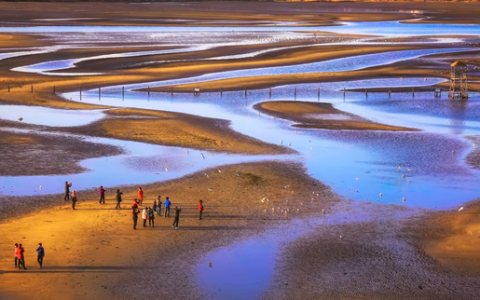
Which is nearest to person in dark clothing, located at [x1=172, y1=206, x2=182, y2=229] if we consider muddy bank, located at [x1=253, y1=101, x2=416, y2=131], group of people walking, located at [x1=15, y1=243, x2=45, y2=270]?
group of people walking, located at [x1=15, y1=243, x2=45, y2=270]

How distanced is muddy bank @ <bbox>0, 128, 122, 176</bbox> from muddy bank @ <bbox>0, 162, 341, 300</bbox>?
486 cm

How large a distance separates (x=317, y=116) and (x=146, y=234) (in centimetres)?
2627

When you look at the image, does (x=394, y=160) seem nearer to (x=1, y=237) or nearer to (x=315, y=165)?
(x=315, y=165)

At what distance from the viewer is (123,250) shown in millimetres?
22547

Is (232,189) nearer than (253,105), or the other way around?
(232,189)

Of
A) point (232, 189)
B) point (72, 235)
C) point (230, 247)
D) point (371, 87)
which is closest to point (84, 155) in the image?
point (232, 189)

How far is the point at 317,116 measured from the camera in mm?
48344

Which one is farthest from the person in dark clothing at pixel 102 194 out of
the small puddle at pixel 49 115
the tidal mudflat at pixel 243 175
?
the small puddle at pixel 49 115

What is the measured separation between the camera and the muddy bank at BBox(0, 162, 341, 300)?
19969 mm

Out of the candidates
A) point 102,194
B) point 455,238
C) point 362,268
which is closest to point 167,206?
point 102,194

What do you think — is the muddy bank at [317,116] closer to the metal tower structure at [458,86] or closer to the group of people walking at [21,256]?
the metal tower structure at [458,86]

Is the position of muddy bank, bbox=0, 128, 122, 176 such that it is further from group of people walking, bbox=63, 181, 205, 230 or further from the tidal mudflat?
group of people walking, bbox=63, 181, 205, 230

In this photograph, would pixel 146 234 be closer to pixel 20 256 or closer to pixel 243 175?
pixel 20 256

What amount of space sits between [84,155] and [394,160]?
16.6m
